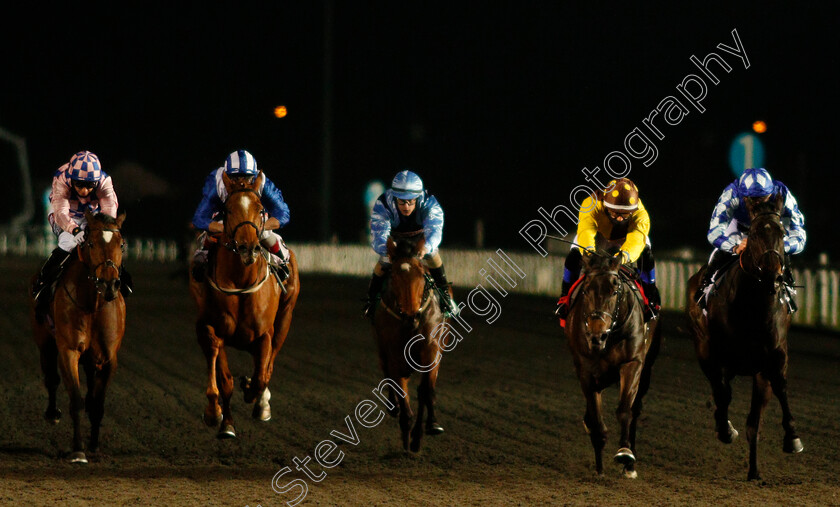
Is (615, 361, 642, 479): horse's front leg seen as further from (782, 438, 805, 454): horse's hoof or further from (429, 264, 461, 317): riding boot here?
(429, 264, 461, 317): riding boot

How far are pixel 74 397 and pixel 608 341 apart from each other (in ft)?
12.5

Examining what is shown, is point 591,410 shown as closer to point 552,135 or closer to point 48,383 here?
point 48,383

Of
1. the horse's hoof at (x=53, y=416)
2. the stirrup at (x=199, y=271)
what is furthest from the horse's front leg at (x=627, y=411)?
the horse's hoof at (x=53, y=416)

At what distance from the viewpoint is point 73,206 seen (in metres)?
8.46

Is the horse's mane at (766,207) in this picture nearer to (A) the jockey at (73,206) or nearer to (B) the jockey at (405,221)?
(B) the jockey at (405,221)

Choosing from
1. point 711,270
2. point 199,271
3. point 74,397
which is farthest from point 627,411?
point 74,397

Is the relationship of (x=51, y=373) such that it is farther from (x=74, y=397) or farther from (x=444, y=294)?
(x=444, y=294)

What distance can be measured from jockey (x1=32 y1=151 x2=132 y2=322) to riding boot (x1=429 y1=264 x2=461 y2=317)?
2.45 metres

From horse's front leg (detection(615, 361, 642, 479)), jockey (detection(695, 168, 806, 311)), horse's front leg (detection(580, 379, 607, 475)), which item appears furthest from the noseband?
jockey (detection(695, 168, 806, 311))

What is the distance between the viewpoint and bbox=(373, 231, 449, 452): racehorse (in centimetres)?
814

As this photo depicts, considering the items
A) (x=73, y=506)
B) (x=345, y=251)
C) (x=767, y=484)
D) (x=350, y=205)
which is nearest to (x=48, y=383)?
(x=73, y=506)

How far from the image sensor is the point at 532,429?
9.73 meters

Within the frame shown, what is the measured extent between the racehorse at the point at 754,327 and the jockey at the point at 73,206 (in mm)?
4563

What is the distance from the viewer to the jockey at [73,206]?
8211mm
